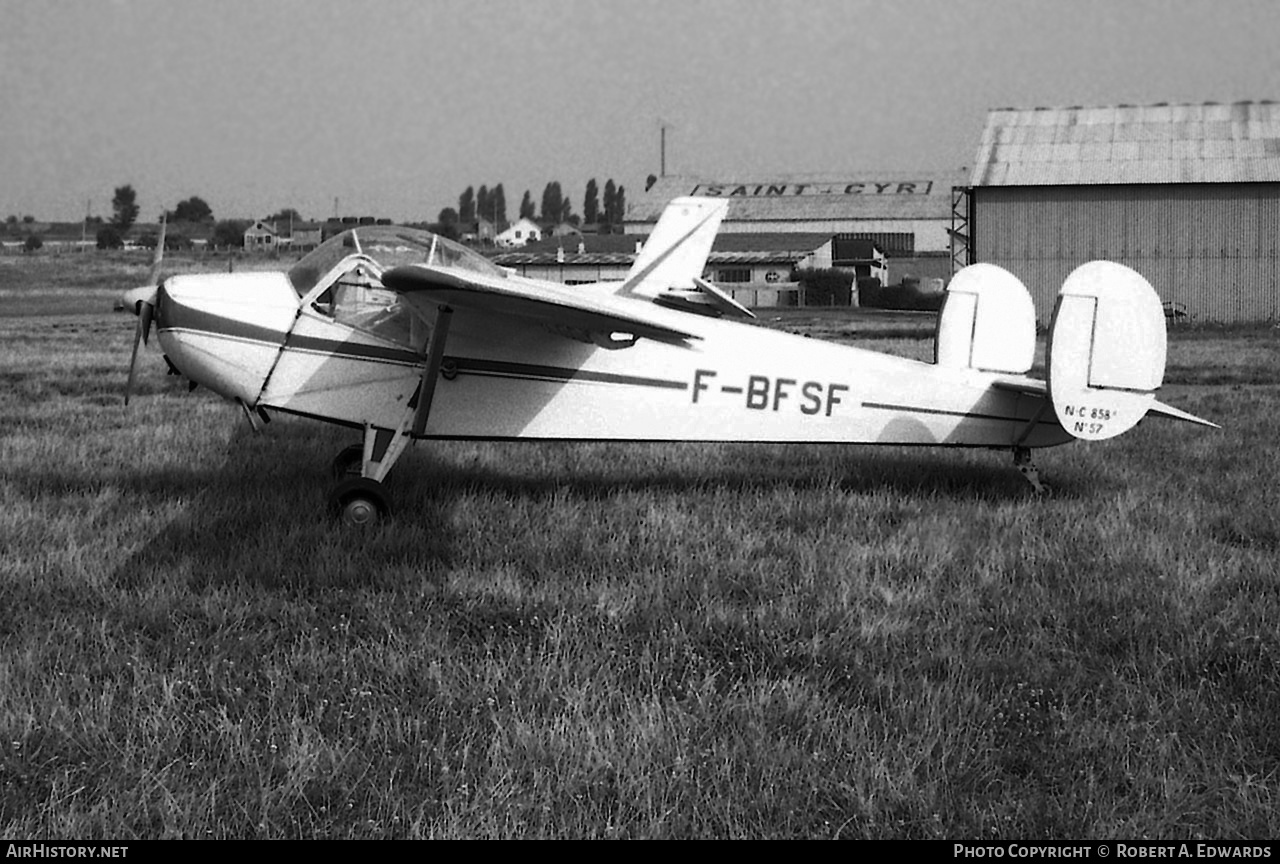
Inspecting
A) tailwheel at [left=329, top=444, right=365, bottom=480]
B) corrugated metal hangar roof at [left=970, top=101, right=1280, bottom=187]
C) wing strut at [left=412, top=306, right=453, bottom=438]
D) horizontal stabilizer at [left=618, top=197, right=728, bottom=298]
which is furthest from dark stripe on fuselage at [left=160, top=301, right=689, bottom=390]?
corrugated metal hangar roof at [left=970, top=101, right=1280, bottom=187]

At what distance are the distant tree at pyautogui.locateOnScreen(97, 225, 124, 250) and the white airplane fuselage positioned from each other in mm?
110832

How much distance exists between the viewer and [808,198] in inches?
3415

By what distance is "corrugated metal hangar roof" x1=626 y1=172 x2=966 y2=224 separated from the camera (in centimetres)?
8462

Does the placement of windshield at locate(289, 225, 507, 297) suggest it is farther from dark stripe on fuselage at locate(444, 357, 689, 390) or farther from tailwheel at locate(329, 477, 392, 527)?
tailwheel at locate(329, 477, 392, 527)

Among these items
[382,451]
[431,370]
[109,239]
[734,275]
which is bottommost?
[382,451]

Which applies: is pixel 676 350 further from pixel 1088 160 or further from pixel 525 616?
pixel 1088 160

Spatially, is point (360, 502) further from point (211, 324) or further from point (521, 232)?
point (521, 232)

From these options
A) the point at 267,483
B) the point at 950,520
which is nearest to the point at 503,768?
the point at 950,520

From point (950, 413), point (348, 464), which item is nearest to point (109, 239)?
point (348, 464)

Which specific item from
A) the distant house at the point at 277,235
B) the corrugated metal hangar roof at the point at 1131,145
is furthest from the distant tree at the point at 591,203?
the corrugated metal hangar roof at the point at 1131,145

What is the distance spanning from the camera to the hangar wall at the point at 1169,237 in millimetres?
38250

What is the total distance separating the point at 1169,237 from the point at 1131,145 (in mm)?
3494

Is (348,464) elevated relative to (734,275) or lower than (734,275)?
lower

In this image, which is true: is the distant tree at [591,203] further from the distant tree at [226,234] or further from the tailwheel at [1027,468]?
the tailwheel at [1027,468]
